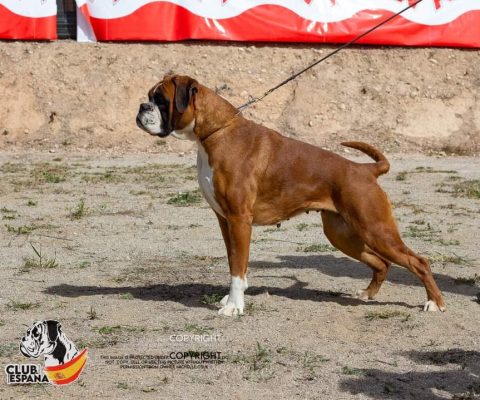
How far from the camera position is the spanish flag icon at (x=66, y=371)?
621cm

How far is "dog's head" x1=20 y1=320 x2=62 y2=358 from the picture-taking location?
6.63 metres

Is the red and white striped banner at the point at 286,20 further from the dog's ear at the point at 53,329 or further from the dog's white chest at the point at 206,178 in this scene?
the dog's ear at the point at 53,329

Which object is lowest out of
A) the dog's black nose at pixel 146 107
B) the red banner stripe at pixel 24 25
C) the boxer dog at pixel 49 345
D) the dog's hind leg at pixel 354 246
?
the boxer dog at pixel 49 345

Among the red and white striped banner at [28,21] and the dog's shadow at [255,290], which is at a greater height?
the red and white striped banner at [28,21]

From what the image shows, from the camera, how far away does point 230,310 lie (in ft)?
25.7

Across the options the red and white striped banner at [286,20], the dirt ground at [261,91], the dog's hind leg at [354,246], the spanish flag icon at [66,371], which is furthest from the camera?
the red and white striped banner at [286,20]

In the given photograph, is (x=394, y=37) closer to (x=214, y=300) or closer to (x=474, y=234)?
(x=474, y=234)

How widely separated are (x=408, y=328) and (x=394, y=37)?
47.6ft

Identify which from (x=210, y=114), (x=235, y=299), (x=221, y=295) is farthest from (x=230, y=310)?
(x=210, y=114)

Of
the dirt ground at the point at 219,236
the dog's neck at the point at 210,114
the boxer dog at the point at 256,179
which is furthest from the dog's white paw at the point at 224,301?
the dog's neck at the point at 210,114

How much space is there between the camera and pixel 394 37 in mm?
21125

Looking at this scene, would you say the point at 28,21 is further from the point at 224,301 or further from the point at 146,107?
the point at 224,301

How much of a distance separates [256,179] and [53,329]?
2061 mm

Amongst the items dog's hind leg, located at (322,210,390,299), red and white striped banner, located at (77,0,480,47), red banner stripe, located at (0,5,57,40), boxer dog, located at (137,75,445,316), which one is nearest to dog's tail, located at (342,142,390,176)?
boxer dog, located at (137,75,445,316)
